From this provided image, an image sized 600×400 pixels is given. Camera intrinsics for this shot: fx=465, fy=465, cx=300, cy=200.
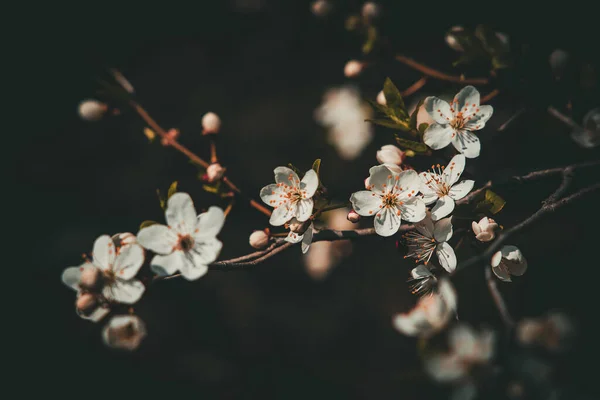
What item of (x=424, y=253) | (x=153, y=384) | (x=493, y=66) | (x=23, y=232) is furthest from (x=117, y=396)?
(x=493, y=66)

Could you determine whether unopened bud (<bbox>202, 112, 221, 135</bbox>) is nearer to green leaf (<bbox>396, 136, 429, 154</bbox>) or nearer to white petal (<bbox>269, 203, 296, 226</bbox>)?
white petal (<bbox>269, 203, 296, 226</bbox>)

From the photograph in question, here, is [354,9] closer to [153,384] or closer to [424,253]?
[424,253]

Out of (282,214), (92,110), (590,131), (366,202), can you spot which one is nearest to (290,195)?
(282,214)

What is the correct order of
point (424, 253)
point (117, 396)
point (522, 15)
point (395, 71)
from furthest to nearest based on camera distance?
point (117, 396), point (395, 71), point (522, 15), point (424, 253)

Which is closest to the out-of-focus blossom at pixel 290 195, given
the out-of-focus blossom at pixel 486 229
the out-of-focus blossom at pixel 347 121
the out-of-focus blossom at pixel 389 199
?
the out-of-focus blossom at pixel 389 199

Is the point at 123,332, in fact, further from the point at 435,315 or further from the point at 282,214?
the point at 435,315

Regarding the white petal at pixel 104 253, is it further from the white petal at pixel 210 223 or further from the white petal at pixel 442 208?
the white petal at pixel 442 208

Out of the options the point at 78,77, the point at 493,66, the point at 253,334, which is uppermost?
the point at 78,77
